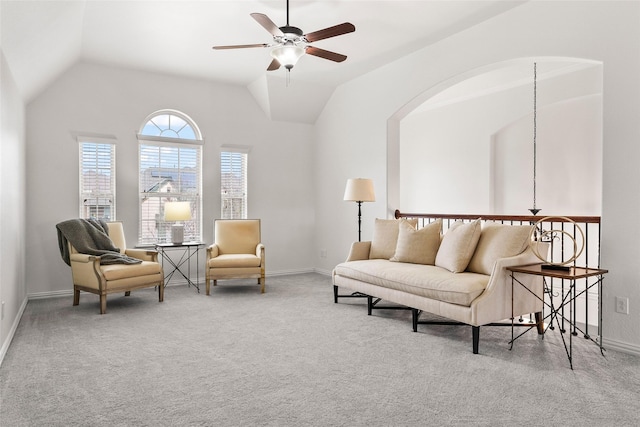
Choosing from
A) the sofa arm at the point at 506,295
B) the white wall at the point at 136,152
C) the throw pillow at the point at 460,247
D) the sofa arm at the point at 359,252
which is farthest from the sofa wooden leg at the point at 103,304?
the sofa arm at the point at 506,295

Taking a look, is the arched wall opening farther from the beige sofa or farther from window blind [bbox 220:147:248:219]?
window blind [bbox 220:147:248:219]

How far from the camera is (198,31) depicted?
4664 mm

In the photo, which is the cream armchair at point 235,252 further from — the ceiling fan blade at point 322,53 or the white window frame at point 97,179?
the ceiling fan blade at point 322,53

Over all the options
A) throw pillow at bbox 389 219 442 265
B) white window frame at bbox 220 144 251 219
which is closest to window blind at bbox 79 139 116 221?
white window frame at bbox 220 144 251 219

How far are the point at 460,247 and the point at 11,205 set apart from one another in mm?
4170

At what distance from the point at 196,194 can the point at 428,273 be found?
3972mm

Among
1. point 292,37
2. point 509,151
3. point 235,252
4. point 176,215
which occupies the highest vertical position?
point 292,37

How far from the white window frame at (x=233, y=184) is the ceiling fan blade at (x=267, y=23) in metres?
3.42

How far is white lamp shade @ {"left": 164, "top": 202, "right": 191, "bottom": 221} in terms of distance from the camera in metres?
5.67

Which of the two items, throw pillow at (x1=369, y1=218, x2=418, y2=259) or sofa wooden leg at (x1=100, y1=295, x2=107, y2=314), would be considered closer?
sofa wooden leg at (x1=100, y1=295, x2=107, y2=314)

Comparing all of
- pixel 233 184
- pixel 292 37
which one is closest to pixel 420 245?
pixel 292 37

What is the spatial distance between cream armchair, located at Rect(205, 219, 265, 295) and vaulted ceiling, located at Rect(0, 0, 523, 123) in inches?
87.5

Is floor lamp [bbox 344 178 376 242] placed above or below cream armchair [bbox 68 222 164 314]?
above

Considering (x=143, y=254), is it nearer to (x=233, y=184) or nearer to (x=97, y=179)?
(x=97, y=179)
